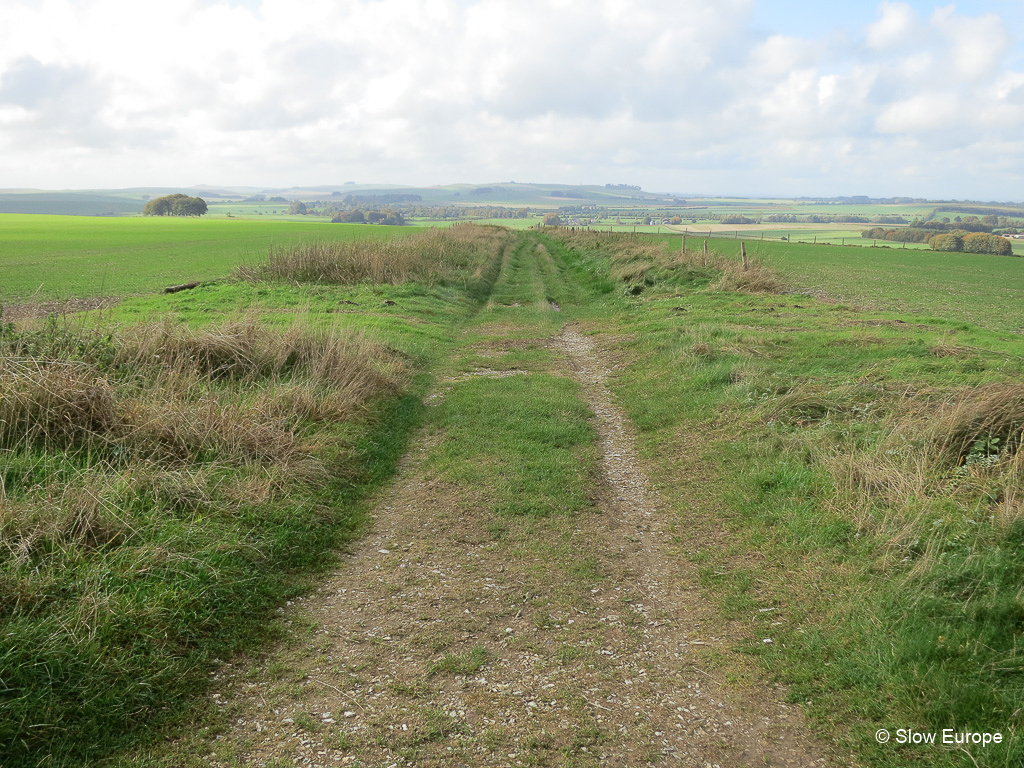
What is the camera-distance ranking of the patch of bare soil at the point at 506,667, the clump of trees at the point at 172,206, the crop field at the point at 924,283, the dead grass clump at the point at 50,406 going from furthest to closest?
the clump of trees at the point at 172,206, the crop field at the point at 924,283, the dead grass clump at the point at 50,406, the patch of bare soil at the point at 506,667

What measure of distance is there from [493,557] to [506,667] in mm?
1676

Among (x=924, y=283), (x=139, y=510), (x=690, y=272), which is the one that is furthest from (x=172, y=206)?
(x=139, y=510)

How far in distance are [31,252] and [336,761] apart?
48.8 meters

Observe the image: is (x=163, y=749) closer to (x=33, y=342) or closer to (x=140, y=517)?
(x=140, y=517)

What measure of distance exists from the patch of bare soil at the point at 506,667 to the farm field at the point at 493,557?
24mm

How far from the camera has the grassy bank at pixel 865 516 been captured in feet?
13.4

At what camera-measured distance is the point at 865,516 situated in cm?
608

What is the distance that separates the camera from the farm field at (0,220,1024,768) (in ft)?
12.9

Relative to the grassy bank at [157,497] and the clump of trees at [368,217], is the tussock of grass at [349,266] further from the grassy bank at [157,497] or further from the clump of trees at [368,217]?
the clump of trees at [368,217]

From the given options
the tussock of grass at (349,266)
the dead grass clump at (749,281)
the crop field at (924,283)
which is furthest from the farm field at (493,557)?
the tussock of grass at (349,266)

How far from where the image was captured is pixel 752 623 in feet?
16.9

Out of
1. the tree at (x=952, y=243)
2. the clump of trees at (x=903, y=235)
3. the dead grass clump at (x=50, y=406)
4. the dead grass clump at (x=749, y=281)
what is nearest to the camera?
the dead grass clump at (x=50, y=406)

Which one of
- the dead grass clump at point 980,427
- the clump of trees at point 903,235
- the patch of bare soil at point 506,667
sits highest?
the clump of trees at point 903,235

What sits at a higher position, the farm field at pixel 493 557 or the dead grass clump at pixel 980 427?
the dead grass clump at pixel 980 427
